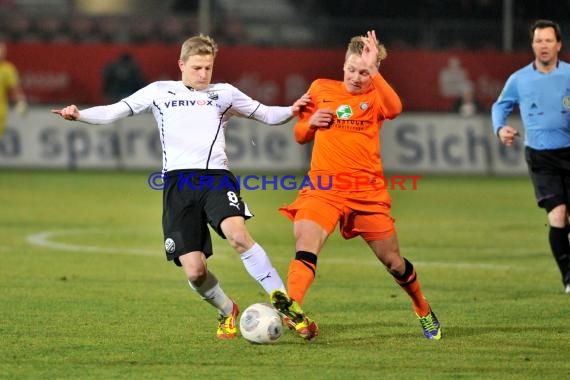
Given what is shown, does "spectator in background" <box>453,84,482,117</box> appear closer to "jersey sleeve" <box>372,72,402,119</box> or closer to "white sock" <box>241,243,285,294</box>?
"jersey sleeve" <box>372,72,402,119</box>

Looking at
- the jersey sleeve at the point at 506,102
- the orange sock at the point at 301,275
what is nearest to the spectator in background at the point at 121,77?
the jersey sleeve at the point at 506,102

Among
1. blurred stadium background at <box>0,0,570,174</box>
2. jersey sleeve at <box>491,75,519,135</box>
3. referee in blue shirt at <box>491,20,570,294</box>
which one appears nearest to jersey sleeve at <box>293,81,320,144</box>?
referee in blue shirt at <box>491,20,570,294</box>

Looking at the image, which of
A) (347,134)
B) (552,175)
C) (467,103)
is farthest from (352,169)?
(467,103)

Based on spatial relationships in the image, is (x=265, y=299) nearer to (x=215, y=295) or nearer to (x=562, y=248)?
(x=215, y=295)

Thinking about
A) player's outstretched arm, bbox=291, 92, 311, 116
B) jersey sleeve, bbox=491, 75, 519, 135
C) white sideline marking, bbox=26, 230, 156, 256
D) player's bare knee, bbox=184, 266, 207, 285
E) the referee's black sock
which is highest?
player's outstretched arm, bbox=291, 92, 311, 116

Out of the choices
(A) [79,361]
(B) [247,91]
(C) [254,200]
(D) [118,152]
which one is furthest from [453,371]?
(B) [247,91]

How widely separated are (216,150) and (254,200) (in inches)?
474

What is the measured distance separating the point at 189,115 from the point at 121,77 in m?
20.1

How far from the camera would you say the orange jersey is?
8227 mm

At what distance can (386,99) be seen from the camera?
27.2 feet

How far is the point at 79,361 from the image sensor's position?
7328 millimetres

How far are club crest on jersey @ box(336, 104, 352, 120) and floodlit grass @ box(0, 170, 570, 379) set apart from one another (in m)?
1.44

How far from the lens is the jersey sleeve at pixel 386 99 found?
27.1 feet

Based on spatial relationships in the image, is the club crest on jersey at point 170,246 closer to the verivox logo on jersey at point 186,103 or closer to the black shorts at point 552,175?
the verivox logo on jersey at point 186,103
